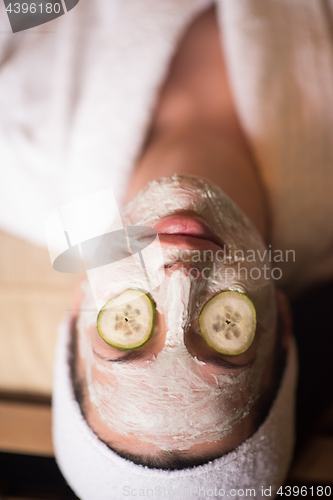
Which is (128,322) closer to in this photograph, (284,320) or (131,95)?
(284,320)

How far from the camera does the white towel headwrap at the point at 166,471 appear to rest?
0.50 m

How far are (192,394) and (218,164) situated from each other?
489 millimetres

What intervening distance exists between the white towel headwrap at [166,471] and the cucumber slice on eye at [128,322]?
0.73 feet

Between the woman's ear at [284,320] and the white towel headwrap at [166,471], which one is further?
the woman's ear at [284,320]

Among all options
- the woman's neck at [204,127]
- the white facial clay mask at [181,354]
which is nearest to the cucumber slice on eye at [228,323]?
the white facial clay mask at [181,354]

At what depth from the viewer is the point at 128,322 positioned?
41 centimetres

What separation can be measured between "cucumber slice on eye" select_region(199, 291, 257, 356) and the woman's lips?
83 mm

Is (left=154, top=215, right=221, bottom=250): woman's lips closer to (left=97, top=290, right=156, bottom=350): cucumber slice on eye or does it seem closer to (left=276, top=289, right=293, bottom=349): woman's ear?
(left=97, top=290, right=156, bottom=350): cucumber slice on eye

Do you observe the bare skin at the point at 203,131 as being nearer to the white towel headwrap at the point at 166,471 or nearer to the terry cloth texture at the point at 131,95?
the terry cloth texture at the point at 131,95

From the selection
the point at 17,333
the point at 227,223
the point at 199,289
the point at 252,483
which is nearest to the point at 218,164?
the point at 227,223

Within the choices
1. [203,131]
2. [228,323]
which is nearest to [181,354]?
[228,323]

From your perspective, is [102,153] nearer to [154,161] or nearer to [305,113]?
[154,161]

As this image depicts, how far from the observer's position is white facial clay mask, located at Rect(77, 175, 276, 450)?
1.43ft

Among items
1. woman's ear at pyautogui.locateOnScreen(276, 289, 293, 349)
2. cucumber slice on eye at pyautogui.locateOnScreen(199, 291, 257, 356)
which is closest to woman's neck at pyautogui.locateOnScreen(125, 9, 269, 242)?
woman's ear at pyautogui.locateOnScreen(276, 289, 293, 349)
